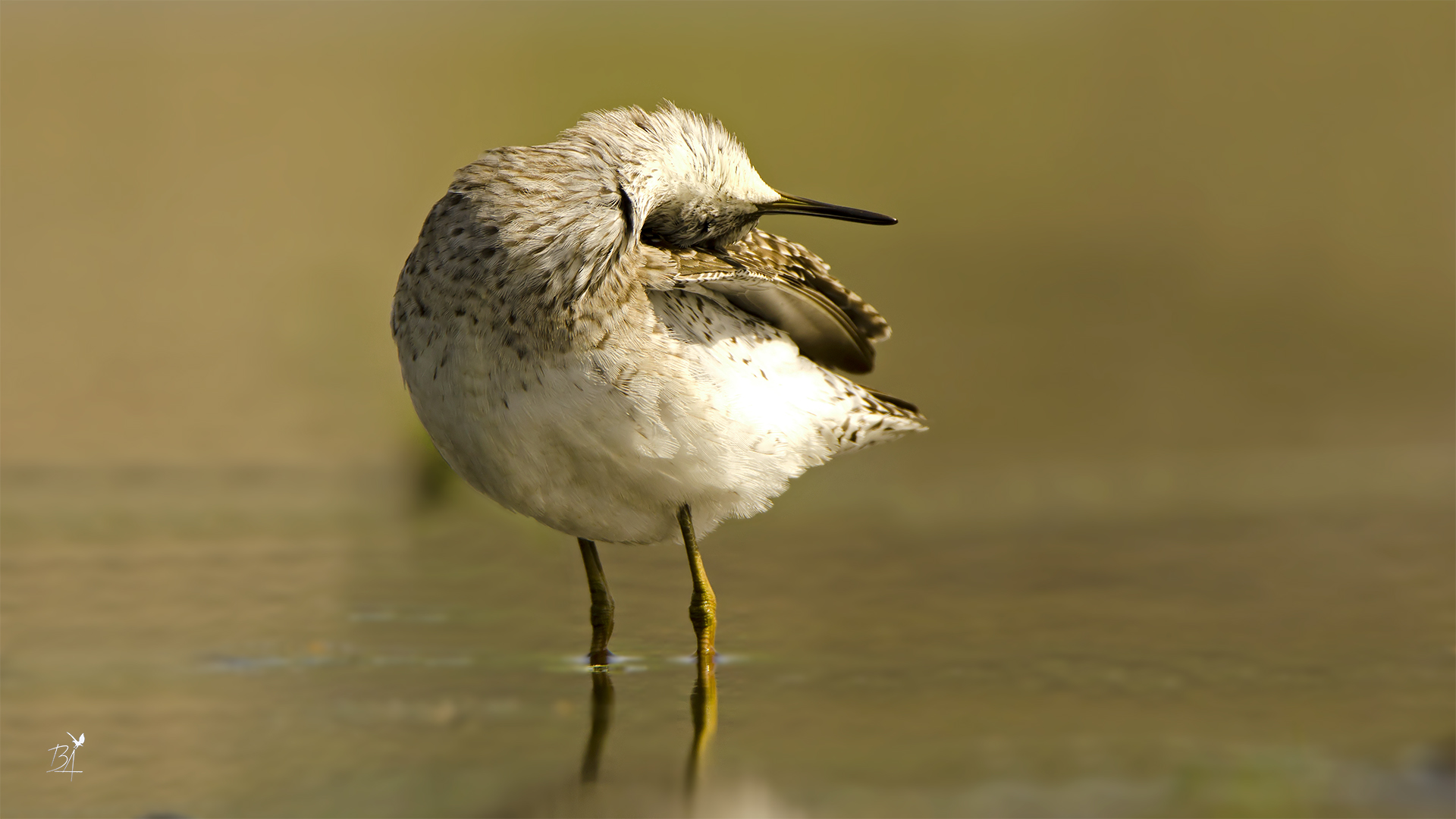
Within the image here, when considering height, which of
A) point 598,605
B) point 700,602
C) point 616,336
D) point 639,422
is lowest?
point 598,605

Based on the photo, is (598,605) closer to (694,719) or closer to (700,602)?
(700,602)

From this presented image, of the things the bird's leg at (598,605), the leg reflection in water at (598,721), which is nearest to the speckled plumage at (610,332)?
the bird's leg at (598,605)

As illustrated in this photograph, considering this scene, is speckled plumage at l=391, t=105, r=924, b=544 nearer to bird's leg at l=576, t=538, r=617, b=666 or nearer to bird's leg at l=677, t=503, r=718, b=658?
bird's leg at l=677, t=503, r=718, b=658

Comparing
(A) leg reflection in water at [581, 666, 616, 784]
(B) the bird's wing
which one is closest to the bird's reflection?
(A) leg reflection in water at [581, 666, 616, 784]

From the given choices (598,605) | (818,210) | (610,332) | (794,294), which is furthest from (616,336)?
(598,605)

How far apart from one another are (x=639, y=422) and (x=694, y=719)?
3.73 feet

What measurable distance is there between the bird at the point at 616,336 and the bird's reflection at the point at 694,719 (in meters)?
0.20

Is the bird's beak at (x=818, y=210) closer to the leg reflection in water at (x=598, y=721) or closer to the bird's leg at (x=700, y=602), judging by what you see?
the bird's leg at (x=700, y=602)

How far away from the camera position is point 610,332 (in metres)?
5.02

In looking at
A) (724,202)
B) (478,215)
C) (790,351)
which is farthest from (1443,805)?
(478,215)

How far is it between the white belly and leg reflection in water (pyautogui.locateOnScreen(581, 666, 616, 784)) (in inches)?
23.9

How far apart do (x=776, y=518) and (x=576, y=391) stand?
151 inches

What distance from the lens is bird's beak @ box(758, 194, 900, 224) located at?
5.57 meters

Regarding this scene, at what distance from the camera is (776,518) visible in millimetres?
8594
